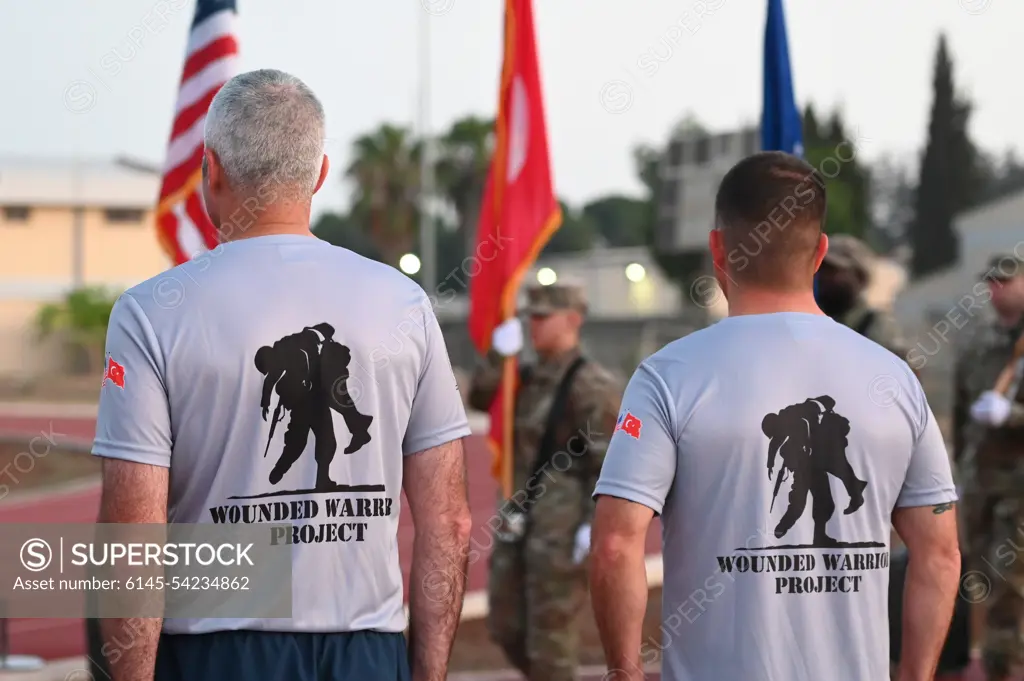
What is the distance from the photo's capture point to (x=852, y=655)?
9.45ft

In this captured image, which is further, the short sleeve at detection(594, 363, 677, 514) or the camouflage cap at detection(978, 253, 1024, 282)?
the camouflage cap at detection(978, 253, 1024, 282)

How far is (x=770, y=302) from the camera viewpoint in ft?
9.77

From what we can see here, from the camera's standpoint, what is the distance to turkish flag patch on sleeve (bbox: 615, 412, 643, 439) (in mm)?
2887

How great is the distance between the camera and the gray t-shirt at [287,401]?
262 cm

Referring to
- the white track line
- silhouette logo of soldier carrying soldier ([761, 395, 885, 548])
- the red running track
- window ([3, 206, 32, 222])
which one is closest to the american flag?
the red running track

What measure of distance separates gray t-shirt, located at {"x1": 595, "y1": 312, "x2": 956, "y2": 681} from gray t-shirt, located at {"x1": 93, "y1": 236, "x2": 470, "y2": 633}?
1.70ft

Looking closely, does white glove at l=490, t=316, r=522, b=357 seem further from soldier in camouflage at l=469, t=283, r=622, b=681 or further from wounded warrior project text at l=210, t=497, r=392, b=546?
wounded warrior project text at l=210, t=497, r=392, b=546

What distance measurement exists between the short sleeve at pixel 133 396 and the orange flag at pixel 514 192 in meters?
5.24

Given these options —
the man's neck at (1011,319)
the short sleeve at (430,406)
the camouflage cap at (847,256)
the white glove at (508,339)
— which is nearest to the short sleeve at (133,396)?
the short sleeve at (430,406)

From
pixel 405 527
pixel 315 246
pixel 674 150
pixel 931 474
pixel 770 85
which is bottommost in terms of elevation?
pixel 405 527

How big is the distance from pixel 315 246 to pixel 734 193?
92 centimetres

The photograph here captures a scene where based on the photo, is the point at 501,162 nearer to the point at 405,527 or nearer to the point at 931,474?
the point at 931,474

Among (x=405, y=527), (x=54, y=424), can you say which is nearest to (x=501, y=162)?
(x=405, y=527)

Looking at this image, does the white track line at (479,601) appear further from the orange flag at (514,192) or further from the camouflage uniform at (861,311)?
the camouflage uniform at (861,311)
